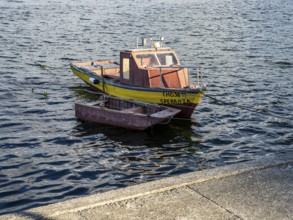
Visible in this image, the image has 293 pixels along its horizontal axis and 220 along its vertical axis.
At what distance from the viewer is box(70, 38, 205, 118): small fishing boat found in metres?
17.2

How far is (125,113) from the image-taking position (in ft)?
54.5

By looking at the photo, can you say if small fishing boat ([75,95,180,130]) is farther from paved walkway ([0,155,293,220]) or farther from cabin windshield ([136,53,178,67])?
paved walkway ([0,155,293,220])

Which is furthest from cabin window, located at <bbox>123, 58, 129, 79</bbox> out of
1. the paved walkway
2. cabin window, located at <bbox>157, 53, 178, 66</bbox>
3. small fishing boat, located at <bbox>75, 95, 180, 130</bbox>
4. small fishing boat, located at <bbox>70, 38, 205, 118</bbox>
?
the paved walkway

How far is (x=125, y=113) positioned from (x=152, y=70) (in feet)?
8.07

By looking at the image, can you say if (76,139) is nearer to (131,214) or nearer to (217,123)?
(217,123)

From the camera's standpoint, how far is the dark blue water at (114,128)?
1300 cm

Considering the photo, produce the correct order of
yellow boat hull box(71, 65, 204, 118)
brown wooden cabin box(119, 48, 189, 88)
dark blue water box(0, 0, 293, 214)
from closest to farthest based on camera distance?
1. dark blue water box(0, 0, 293, 214)
2. yellow boat hull box(71, 65, 204, 118)
3. brown wooden cabin box(119, 48, 189, 88)

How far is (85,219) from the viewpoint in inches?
282

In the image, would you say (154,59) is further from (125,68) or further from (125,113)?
(125,113)

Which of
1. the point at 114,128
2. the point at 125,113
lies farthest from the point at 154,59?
the point at 114,128

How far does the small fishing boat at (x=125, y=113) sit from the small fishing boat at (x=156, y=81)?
1.70 ft

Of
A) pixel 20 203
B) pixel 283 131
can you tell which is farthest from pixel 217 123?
pixel 20 203

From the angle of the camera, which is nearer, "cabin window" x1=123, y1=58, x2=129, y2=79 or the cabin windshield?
the cabin windshield

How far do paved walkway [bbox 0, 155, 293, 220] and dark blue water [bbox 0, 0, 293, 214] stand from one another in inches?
149
